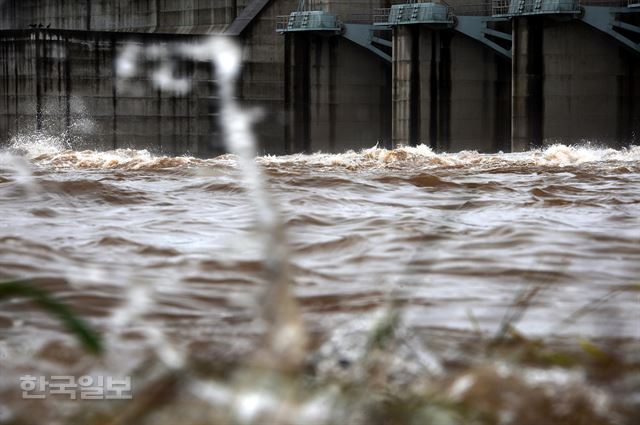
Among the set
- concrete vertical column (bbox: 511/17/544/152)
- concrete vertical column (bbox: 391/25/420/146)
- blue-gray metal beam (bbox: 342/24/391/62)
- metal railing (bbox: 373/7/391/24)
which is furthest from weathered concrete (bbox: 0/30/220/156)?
concrete vertical column (bbox: 511/17/544/152)

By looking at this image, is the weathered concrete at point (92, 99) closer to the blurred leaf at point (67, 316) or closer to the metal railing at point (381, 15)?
the metal railing at point (381, 15)

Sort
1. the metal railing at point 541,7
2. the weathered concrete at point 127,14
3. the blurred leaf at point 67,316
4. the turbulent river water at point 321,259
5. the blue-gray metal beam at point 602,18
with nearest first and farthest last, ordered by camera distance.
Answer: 1. the blurred leaf at point 67,316
2. the turbulent river water at point 321,259
3. the blue-gray metal beam at point 602,18
4. the metal railing at point 541,7
5. the weathered concrete at point 127,14

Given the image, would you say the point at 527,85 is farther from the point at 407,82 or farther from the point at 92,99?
the point at 92,99

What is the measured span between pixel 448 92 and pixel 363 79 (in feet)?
11.2

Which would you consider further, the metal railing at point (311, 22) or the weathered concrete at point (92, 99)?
the metal railing at point (311, 22)

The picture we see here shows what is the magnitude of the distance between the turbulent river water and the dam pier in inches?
516

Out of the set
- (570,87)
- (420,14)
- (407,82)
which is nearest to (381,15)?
(420,14)

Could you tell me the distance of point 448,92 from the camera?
1057 inches

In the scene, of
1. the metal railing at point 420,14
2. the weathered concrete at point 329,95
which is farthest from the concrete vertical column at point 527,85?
the weathered concrete at point 329,95

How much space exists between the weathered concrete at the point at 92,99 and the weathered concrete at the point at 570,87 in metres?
8.84

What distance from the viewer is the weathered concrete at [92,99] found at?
2778cm

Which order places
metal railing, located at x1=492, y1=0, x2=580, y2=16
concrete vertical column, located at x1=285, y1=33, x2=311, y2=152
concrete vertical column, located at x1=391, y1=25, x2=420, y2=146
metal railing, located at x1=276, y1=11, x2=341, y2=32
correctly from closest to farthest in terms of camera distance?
1. metal railing, located at x1=492, y1=0, x2=580, y2=16
2. concrete vertical column, located at x1=391, y1=25, x2=420, y2=146
3. metal railing, located at x1=276, y1=11, x2=341, y2=32
4. concrete vertical column, located at x1=285, y1=33, x2=311, y2=152

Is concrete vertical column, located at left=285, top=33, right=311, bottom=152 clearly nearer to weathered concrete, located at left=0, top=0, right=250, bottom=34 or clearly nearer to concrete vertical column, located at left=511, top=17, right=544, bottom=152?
weathered concrete, located at left=0, top=0, right=250, bottom=34

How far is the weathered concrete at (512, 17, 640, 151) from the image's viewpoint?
24.5 metres
